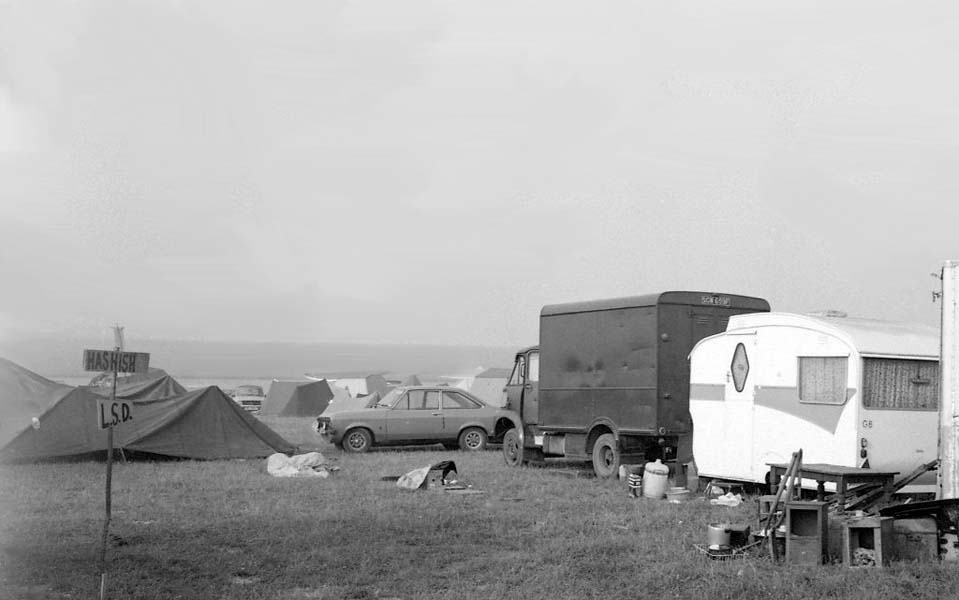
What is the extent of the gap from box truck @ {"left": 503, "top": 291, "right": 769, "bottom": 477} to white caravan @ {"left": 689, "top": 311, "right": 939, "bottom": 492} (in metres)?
1.22

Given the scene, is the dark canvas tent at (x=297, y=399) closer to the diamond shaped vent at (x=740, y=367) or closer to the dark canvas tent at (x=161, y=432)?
the dark canvas tent at (x=161, y=432)

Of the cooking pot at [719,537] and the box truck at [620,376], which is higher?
the box truck at [620,376]

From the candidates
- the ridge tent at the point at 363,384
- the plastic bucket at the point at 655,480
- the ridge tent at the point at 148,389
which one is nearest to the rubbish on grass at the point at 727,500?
the plastic bucket at the point at 655,480

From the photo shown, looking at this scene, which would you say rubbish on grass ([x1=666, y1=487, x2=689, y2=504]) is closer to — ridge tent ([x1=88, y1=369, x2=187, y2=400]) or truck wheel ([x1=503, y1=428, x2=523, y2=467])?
truck wheel ([x1=503, y1=428, x2=523, y2=467])

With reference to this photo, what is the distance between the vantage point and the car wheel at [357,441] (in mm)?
21688

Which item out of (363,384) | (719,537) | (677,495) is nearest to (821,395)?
(677,495)

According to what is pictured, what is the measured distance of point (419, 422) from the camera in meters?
22.0

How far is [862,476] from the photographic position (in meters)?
9.89

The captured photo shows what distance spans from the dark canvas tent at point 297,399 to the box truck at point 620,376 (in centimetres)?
2179

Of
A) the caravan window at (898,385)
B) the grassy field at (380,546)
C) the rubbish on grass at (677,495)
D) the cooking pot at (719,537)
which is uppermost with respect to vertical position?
the caravan window at (898,385)

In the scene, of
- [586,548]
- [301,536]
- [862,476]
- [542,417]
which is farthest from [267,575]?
[542,417]

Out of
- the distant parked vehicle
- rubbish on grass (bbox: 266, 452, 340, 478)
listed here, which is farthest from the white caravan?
the distant parked vehicle

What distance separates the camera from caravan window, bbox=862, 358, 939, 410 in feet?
40.1

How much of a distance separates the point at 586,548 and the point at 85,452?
11.7 m
